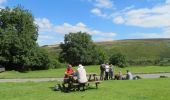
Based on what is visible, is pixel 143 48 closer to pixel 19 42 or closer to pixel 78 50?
pixel 78 50

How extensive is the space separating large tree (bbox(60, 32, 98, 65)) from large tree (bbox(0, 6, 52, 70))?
23753 mm

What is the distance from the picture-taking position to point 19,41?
77125mm

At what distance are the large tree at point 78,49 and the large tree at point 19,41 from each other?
23.8m

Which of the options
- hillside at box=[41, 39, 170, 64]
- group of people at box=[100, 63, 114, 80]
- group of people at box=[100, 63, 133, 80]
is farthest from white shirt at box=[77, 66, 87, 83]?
hillside at box=[41, 39, 170, 64]

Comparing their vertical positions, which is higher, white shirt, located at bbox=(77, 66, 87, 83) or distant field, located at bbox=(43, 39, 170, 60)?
distant field, located at bbox=(43, 39, 170, 60)

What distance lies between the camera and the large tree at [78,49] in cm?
10756

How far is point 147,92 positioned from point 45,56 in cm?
5871

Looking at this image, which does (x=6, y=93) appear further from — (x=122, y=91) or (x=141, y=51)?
(x=141, y=51)

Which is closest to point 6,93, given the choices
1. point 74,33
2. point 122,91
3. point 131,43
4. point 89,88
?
point 89,88

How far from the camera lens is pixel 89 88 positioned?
28875mm

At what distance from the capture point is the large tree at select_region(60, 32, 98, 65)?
107562 millimetres

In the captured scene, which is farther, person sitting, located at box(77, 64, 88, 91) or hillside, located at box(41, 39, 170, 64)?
hillside, located at box(41, 39, 170, 64)

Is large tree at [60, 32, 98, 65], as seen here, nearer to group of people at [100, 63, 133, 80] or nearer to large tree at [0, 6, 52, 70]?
large tree at [0, 6, 52, 70]

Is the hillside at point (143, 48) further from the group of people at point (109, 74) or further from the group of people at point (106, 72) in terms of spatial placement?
the group of people at point (109, 74)
